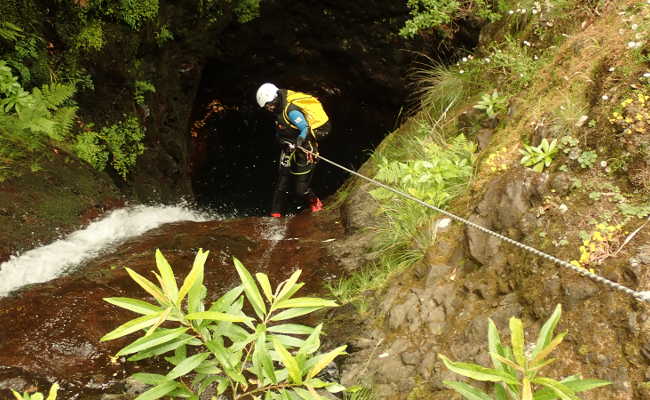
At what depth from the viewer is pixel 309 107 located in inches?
247

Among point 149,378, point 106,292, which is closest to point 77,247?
point 106,292

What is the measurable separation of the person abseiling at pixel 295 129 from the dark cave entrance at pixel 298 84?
7.26ft

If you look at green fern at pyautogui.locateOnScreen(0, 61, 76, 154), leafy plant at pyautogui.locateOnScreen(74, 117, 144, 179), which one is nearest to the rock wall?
green fern at pyautogui.locateOnScreen(0, 61, 76, 154)

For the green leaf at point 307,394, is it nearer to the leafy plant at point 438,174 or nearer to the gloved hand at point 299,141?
the leafy plant at point 438,174

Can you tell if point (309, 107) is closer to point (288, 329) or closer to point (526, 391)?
point (288, 329)

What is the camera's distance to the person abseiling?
→ 19.9ft

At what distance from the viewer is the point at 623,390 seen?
2.13m

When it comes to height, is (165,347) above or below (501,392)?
above

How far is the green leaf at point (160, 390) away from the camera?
152 centimetres


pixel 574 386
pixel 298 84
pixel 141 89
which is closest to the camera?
pixel 574 386

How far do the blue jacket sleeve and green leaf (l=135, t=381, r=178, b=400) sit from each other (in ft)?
15.2

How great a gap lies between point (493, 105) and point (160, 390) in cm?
400

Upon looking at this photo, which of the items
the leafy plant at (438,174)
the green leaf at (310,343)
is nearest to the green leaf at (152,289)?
the green leaf at (310,343)

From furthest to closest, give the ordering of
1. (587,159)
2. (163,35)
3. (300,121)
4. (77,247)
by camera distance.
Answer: (163,35)
(300,121)
(77,247)
(587,159)
